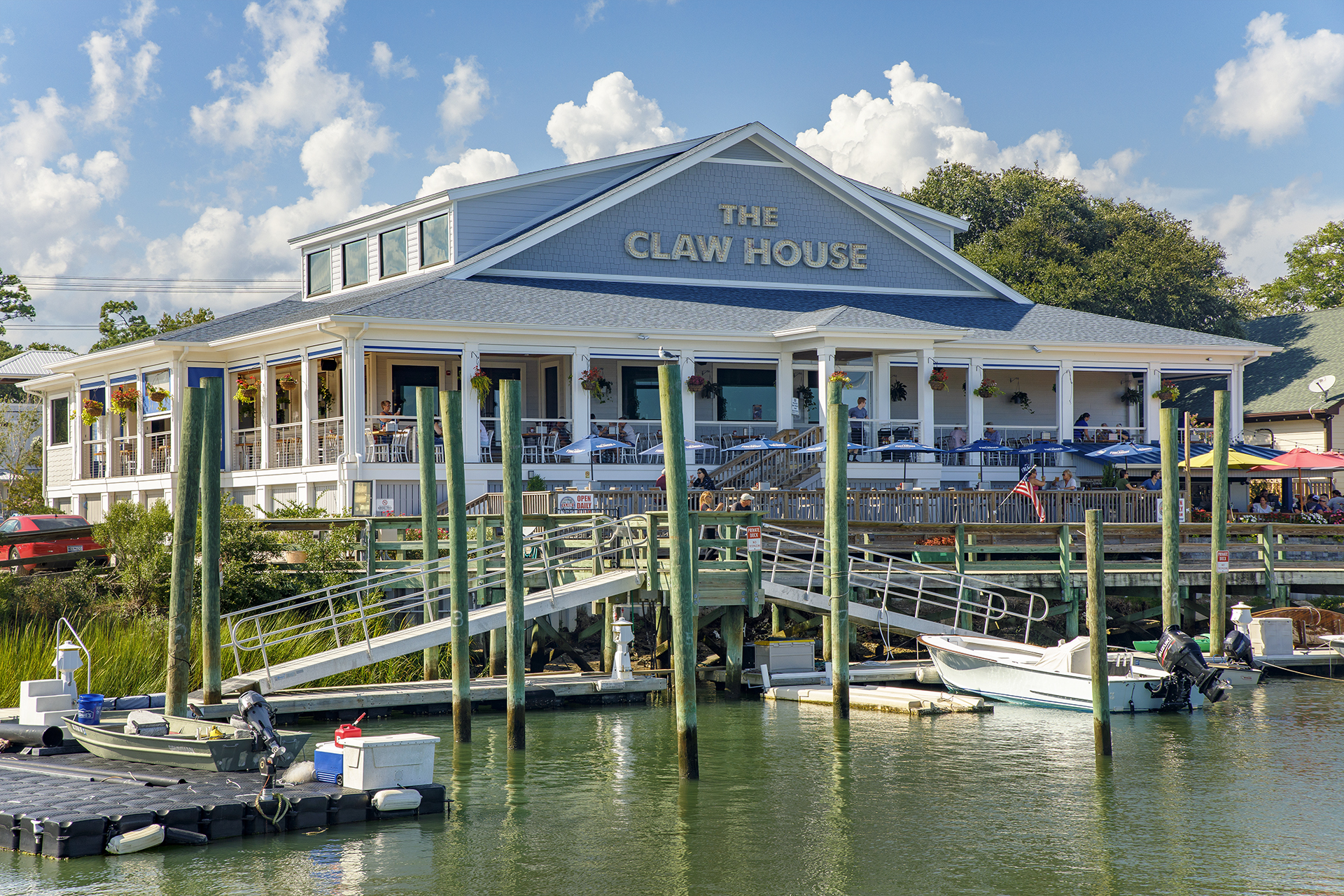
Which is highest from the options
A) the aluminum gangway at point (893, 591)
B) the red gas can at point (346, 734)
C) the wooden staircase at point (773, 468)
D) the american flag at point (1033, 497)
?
the wooden staircase at point (773, 468)

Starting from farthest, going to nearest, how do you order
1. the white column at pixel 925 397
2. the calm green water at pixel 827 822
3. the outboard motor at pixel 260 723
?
the white column at pixel 925 397 → the outboard motor at pixel 260 723 → the calm green water at pixel 827 822

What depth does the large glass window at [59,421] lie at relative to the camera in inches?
1697

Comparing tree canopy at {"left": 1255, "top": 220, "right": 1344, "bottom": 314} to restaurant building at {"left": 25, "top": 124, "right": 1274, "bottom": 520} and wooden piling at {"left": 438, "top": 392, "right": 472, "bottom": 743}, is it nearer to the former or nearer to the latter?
restaurant building at {"left": 25, "top": 124, "right": 1274, "bottom": 520}

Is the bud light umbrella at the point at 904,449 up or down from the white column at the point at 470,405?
down

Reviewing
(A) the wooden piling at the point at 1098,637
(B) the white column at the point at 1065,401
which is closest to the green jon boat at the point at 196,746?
(A) the wooden piling at the point at 1098,637

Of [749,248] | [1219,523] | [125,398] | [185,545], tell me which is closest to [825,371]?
[749,248]

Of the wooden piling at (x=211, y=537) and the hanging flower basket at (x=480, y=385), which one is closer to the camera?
the wooden piling at (x=211, y=537)

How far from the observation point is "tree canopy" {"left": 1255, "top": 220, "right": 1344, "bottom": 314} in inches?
2547

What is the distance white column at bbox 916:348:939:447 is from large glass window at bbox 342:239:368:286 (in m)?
15.9

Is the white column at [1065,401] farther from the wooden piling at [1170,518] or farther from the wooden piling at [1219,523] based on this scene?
the wooden piling at [1170,518]

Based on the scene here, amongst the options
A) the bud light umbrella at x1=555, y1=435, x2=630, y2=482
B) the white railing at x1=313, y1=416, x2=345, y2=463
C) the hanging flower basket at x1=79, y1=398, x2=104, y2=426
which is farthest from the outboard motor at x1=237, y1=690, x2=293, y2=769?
the hanging flower basket at x1=79, y1=398, x2=104, y2=426

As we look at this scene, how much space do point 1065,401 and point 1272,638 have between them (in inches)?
426

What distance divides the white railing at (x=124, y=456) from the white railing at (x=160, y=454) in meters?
1.08

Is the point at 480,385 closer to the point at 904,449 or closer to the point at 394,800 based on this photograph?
the point at 904,449
